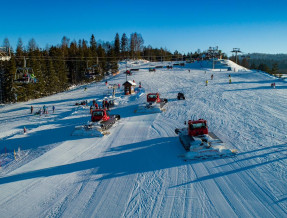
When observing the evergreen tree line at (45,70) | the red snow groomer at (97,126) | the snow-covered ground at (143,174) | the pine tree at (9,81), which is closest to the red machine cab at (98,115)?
the red snow groomer at (97,126)

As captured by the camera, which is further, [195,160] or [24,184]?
[195,160]

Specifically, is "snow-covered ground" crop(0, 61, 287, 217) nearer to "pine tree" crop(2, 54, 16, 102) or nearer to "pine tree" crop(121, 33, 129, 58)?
"pine tree" crop(2, 54, 16, 102)

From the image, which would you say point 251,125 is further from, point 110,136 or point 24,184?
point 24,184

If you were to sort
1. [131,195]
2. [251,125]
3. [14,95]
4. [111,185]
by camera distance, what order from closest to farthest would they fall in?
[131,195] < [111,185] < [251,125] < [14,95]

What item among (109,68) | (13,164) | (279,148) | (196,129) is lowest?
(13,164)

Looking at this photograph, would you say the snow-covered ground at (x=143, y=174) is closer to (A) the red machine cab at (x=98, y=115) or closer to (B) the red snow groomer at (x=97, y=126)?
(B) the red snow groomer at (x=97, y=126)

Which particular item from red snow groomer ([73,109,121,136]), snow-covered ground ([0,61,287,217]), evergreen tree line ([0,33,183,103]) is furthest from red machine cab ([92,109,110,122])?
evergreen tree line ([0,33,183,103])

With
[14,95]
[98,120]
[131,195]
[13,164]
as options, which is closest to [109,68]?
[14,95]

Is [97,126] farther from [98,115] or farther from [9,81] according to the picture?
[9,81]
